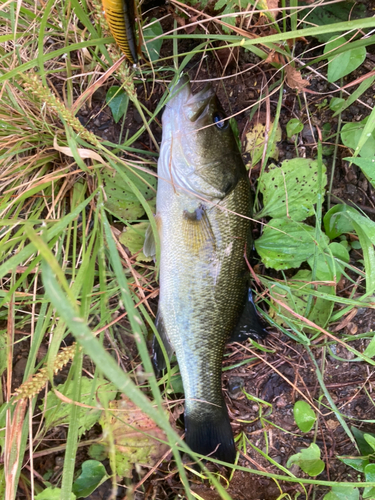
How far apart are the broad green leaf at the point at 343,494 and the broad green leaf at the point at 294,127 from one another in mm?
2279

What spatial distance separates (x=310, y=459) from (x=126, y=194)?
2.08 metres

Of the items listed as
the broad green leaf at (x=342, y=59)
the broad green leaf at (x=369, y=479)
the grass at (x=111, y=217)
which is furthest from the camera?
the broad green leaf at (x=369, y=479)

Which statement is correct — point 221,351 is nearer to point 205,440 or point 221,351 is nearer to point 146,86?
point 205,440

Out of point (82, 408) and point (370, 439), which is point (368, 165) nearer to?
point (370, 439)

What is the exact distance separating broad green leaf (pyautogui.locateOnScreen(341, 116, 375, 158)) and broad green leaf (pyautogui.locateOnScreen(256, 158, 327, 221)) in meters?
0.24

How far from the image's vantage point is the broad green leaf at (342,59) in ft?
6.42

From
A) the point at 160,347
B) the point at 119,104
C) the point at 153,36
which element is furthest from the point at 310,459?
the point at 153,36

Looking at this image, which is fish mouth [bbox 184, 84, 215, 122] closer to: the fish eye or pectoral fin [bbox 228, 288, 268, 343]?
the fish eye

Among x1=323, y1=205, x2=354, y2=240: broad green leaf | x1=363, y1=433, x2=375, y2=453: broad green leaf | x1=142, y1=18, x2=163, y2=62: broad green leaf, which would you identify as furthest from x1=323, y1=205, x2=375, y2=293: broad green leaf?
x1=142, y1=18, x2=163, y2=62: broad green leaf

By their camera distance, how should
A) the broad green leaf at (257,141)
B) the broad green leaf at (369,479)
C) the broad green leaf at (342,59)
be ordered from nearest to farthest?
the broad green leaf at (342,59) < the broad green leaf at (369,479) < the broad green leaf at (257,141)

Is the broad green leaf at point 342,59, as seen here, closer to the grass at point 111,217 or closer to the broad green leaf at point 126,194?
the grass at point 111,217

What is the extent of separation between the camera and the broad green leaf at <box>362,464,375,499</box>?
207 cm

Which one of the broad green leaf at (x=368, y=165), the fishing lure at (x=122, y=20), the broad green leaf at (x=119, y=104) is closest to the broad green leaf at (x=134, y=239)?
the broad green leaf at (x=119, y=104)

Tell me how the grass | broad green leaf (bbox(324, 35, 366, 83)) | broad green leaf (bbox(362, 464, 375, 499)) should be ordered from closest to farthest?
1. the grass
2. broad green leaf (bbox(324, 35, 366, 83))
3. broad green leaf (bbox(362, 464, 375, 499))
